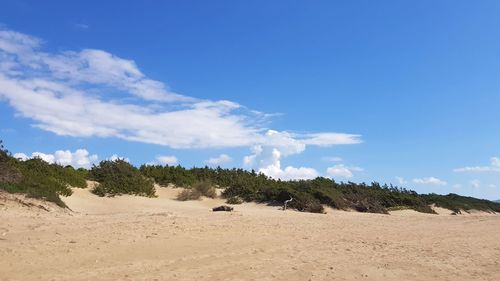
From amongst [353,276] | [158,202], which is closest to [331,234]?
[353,276]

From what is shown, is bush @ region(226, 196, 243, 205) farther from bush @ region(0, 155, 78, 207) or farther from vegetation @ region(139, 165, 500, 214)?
bush @ region(0, 155, 78, 207)

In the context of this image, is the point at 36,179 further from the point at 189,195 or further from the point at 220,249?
the point at 220,249

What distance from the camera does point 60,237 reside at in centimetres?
1064

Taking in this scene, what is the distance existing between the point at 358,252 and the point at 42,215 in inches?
350

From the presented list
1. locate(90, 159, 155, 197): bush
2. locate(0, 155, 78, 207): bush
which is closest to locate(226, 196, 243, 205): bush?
locate(90, 159, 155, 197): bush

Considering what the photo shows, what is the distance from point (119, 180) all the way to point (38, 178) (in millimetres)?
4671

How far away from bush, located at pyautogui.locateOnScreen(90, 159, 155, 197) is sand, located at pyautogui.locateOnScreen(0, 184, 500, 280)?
4.53m

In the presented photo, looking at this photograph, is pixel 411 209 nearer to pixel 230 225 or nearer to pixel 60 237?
pixel 230 225

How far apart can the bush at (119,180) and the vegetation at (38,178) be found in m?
0.75

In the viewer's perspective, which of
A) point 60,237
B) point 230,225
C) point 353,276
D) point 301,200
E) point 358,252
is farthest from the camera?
point 301,200

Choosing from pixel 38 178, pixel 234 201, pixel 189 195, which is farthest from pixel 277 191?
pixel 38 178

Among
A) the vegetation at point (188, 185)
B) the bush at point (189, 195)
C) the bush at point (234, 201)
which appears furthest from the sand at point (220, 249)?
the bush at point (234, 201)

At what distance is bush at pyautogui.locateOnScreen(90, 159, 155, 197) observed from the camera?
68.8 feet

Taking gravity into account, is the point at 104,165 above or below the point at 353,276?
above
